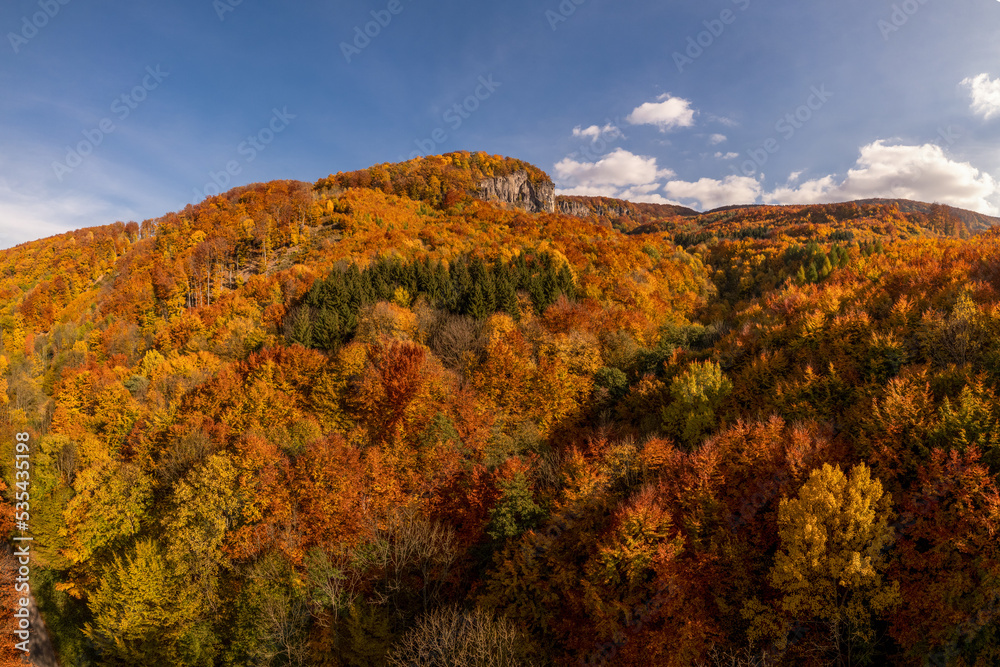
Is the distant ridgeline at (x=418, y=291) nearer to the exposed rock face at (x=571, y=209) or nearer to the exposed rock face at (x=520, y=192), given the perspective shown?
the exposed rock face at (x=520, y=192)

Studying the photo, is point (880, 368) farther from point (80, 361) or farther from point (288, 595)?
point (80, 361)

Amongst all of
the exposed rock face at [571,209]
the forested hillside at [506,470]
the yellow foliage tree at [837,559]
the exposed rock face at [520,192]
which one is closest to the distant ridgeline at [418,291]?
the forested hillside at [506,470]

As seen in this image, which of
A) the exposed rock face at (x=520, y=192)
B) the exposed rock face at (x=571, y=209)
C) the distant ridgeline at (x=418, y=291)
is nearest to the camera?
the distant ridgeline at (x=418, y=291)

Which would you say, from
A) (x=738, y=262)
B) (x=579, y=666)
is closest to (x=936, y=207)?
(x=738, y=262)

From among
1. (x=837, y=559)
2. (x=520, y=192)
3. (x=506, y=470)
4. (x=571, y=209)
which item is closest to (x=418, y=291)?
(x=506, y=470)

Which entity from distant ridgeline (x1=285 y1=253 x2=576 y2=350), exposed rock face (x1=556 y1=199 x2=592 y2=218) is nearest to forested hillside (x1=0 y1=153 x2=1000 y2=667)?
distant ridgeline (x1=285 y1=253 x2=576 y2=350)

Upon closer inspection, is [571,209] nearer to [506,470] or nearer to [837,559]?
[506,470]
